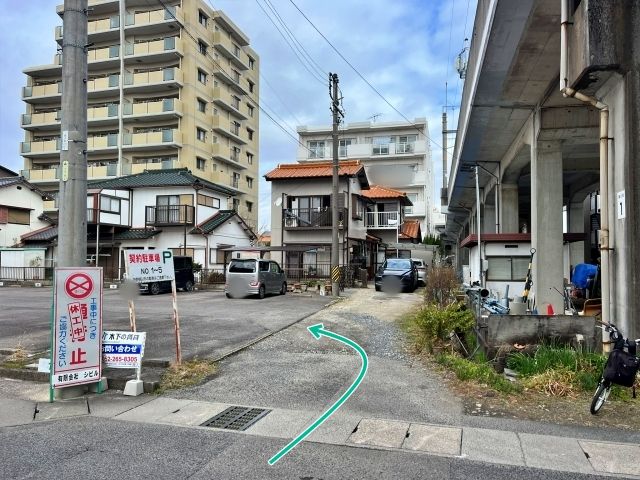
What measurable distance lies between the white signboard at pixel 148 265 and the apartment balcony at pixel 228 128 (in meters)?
36.8

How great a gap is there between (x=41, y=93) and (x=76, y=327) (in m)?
44.4

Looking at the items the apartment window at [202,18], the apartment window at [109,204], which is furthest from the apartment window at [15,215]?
the apartment window at [202,18]

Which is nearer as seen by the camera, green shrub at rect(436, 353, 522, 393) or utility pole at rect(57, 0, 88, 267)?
green shrub at rect(436, 353, 522, 393)

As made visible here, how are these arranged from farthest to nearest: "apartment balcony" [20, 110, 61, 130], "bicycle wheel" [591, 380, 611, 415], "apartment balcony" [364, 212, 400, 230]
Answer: "apartment balcony" [20, 110, 61, 130]
"apartment balcony" [364, 212, 400, 230]
"bicycle wheel" [591, 380, 611, 415]

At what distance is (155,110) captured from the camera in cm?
3800

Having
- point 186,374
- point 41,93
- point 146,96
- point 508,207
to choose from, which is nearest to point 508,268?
point 508,207

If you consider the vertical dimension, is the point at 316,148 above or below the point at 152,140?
above

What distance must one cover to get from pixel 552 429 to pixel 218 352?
5.25 metres

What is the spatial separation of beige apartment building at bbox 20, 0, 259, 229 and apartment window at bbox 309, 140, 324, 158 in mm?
12413

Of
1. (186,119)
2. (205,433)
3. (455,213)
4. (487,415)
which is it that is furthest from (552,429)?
(186,119)

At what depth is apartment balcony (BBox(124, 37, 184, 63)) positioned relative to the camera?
124ft

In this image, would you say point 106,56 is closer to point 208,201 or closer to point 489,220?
point 208,201
